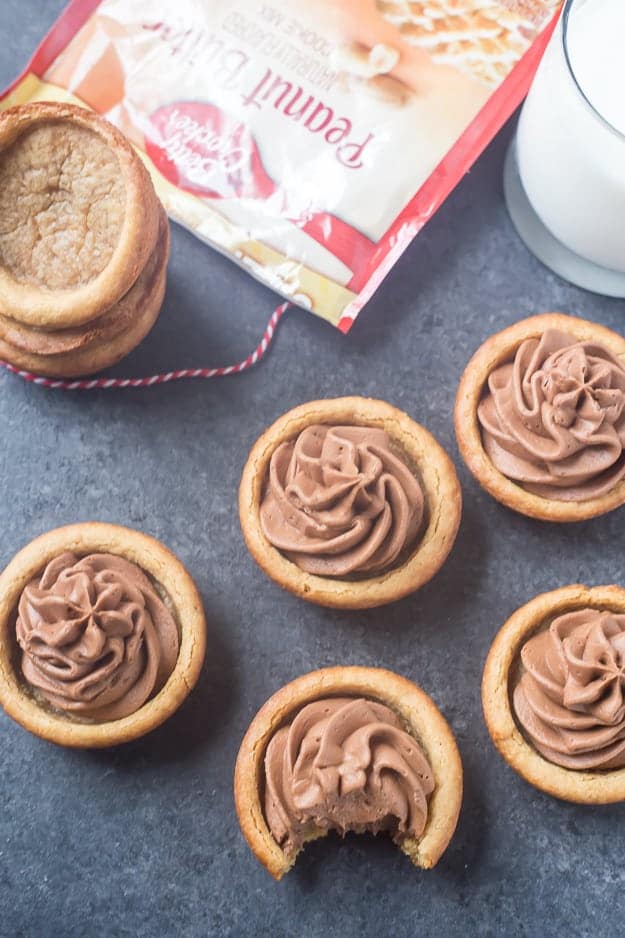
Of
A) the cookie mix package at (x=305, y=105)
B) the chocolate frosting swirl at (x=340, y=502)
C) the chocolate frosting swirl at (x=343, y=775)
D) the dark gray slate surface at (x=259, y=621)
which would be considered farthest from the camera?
the cookie mix package at (x=305, y=105)

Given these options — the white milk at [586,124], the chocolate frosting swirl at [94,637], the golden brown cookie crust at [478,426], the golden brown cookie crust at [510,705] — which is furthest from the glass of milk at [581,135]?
the chocolate frosting swirl at [94,637]

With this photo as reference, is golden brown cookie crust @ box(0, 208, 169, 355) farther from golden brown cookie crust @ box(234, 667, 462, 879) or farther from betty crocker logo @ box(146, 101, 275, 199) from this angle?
golden brown cookie crust @ box(234, 667, 462, 879)

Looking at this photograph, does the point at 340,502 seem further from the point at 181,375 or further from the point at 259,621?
the point at 181,375

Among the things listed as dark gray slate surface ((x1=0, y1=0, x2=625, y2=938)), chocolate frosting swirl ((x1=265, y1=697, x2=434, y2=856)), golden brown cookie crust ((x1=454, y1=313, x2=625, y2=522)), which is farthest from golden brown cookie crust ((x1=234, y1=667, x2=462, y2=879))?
golden brown cookie crust ((x1=454, y1=313, x2=625, y2=522))

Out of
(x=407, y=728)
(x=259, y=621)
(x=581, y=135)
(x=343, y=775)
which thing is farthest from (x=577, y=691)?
(x=581, y=135)

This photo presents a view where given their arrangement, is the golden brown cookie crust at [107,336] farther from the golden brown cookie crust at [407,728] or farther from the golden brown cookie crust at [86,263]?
the golden brown cookie crust at [407,728]
